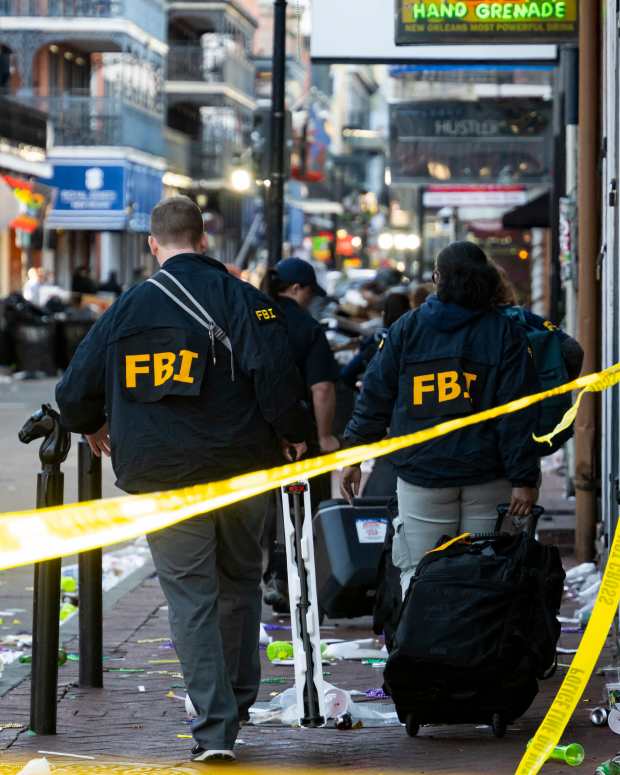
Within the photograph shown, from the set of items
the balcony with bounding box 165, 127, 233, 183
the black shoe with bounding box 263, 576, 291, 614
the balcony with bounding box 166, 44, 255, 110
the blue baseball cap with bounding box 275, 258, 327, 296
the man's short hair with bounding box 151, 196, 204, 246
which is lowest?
the black shoe with bounding box 263, 576, 291, 614

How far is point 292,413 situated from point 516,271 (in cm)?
3704

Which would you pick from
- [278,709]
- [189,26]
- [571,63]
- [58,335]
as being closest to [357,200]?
[189,26]

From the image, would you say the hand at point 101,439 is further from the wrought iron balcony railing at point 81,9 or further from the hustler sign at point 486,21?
the wrought iron balcony railing at point 81,9

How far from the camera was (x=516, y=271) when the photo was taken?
142ft

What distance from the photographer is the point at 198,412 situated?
654 centimetres

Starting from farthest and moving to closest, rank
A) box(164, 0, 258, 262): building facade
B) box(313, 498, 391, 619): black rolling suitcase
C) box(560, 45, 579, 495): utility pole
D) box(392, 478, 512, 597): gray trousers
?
box(164, 0, 258, 262): building facade → box(560, 45, 579, 495): utility pole → box(313, 498, 391, 619): black rolling suitcase → box(392, 478, 512, 597): gray trousers

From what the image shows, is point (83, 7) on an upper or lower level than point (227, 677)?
upper

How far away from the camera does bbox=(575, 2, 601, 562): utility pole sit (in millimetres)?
10898

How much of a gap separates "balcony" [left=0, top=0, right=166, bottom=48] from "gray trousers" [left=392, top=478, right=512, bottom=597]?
158 ft

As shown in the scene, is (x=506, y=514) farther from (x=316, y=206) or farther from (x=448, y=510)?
(x=316, y=206)

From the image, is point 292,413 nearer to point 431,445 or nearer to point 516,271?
point 431,445

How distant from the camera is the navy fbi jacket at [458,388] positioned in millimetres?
7227

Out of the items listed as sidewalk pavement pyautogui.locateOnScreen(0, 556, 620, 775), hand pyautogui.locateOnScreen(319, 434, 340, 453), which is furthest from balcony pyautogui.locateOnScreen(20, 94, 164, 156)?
sidewalk pavement pyautogui.locateOnScreen(0, 556, 620, 775)

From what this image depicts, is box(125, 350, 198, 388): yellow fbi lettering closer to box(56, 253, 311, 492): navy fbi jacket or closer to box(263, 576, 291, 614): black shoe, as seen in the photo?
box(56, 253, 311, 492): navy fbi jacket
